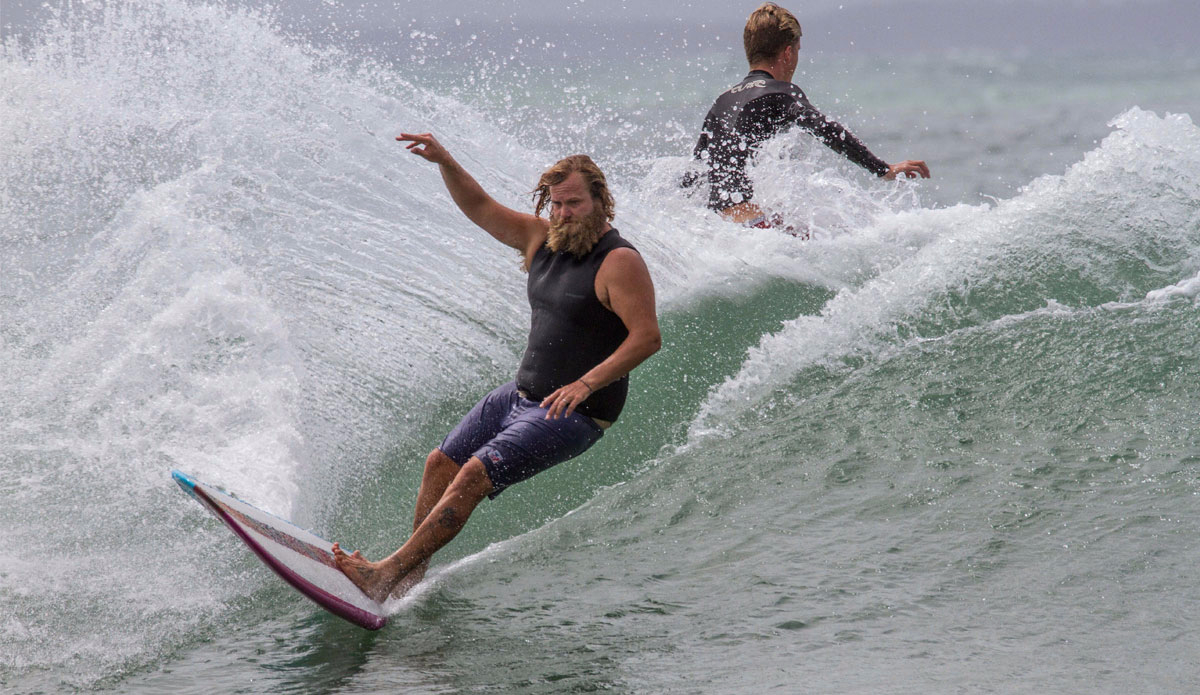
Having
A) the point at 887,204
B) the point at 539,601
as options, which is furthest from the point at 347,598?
the point at 887,204

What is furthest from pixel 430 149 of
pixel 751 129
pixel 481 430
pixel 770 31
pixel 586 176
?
pixel 770 31

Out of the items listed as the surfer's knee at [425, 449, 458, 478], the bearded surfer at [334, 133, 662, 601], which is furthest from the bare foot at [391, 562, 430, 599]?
the surfer's knee at [425, 449, 458, 478]

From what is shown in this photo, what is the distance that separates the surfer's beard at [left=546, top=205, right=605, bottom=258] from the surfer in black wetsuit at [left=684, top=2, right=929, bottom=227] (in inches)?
100

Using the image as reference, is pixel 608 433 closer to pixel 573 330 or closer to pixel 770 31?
pixel 573 330

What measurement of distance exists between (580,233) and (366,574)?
1.44 metres

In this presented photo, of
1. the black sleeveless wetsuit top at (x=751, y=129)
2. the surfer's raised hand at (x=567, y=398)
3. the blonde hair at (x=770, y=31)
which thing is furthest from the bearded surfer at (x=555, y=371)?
the blonde hair at (x=770, y=31)

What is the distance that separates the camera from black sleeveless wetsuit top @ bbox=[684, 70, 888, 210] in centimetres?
658

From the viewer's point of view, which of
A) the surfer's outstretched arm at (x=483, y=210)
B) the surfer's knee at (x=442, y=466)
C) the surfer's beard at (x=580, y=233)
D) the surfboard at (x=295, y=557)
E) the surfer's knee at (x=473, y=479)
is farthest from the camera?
the surfer's outstretched arm at (x=483, y=210)

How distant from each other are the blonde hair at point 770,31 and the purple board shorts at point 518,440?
3.07 meters

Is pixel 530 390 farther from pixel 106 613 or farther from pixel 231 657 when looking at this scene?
pixel 106 613

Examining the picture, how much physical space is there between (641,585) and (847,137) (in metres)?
3.26

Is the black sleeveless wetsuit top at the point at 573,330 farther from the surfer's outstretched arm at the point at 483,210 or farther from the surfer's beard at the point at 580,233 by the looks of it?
the surfer's outstretched arm at the point at 483,210

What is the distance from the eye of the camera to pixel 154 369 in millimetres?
6020

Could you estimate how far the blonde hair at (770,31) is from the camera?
664 centimetres
